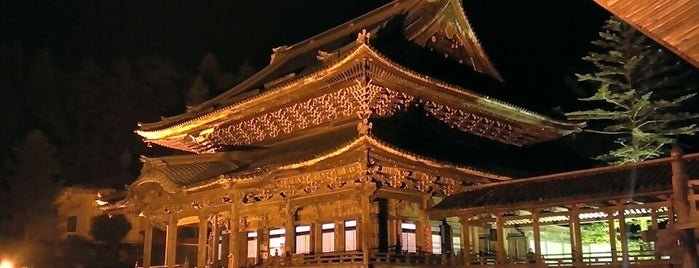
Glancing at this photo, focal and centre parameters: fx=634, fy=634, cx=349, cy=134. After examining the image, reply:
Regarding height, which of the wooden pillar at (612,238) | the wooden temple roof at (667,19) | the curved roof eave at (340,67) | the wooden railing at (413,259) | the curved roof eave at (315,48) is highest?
the curved roof eave at (315,48)

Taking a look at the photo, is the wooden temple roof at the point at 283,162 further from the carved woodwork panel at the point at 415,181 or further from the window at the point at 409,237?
the window at the point at 409,237

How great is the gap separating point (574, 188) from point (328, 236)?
24.6ft

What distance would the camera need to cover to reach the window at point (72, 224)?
36375 mm

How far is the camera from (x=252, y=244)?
22.2 m

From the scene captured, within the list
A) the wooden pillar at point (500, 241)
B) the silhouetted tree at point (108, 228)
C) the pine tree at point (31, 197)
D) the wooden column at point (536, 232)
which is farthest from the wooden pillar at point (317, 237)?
the pine tree at point (31, 197)

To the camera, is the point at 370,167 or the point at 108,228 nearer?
the point at 370,167

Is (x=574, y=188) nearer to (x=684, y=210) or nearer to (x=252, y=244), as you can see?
(x=684, y=210)

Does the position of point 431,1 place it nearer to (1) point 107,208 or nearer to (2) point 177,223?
(2) point 177,223

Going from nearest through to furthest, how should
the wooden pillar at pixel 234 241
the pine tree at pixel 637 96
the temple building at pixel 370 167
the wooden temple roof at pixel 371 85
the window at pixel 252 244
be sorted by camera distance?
the temple building at pixel 370 167 → the wooden temple roof at pixel 371 85 → the wooden pillar at pixel 234 241 → the window at pixel 252 244 → the pine tree at pixel 637 96

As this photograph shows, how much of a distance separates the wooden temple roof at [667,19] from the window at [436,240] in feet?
46.6

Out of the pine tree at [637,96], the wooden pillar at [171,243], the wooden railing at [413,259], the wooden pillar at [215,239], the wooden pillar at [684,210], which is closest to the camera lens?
the wooden pillar at [684,210]

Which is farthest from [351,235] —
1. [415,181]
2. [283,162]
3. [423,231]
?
[283,162]

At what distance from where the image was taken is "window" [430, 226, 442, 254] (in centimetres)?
1975

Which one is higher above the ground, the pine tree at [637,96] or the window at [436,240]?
the pine tree at [637,96]
